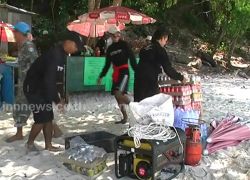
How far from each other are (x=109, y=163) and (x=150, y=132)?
3.41 feet

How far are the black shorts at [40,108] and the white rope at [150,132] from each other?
140 centimetres

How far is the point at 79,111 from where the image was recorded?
8.69 m

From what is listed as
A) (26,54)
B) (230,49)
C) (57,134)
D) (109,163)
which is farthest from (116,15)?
(230,49)

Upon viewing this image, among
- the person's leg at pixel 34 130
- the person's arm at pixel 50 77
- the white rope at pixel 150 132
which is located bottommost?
the person's leg at pixel 34 130

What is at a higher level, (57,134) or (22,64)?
(22,64)

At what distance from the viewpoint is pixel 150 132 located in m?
4.55

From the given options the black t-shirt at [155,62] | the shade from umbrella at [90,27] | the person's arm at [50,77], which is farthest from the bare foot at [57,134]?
the shade from umbrella at [90,27]

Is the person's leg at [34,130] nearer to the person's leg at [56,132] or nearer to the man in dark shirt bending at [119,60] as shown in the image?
the person's leg at [56,132]

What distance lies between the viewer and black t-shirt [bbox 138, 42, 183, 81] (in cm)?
559

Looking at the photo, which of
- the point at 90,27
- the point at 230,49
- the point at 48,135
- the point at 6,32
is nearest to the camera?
the point at 48,135

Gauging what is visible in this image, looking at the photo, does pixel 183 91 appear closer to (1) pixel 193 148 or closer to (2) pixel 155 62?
(2) pixel 155 62

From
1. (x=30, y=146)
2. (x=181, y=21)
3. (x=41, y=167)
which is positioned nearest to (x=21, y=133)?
(x=30, y=146)

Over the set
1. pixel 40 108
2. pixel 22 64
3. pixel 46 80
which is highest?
pixel 22 64

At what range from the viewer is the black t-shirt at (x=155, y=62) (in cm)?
559
